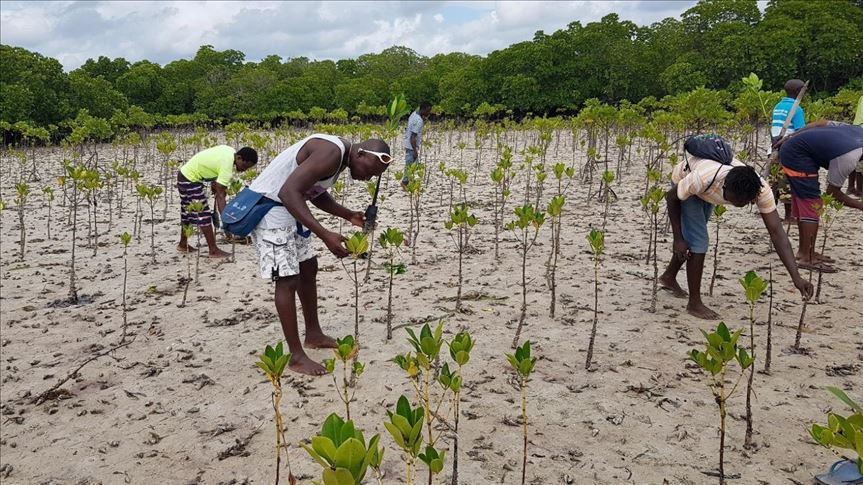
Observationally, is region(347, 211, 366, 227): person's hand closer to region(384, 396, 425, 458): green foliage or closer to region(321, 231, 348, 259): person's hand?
region(321, 231, 348, 259): person's hand

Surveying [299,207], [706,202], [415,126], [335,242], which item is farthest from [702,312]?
[415,126]

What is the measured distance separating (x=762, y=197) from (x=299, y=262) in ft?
9.50

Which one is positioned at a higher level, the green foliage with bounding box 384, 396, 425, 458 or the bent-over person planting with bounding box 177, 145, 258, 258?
the bent-over person planting with bounding box 177, 145, 258, 258

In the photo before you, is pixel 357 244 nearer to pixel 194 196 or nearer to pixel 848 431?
pixel 848 431

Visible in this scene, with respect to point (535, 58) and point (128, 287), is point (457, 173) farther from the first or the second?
point (535, 58)

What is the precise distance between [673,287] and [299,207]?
123 inches

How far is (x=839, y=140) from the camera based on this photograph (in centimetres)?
470

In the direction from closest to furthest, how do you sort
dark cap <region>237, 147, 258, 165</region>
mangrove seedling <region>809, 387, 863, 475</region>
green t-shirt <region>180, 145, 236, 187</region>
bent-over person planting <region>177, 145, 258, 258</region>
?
mangrove seedling <region>809, 387, 863, 475</region>
dark cap <region>237, 147, 258, 165</region>
bent-over person planting <region>177, 145, 258, 258</region>
green t-shirt <region>180, 145, 236, 187</region>

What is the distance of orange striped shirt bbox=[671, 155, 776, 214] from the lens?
3.67 meters

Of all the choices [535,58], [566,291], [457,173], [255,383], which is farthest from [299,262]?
[535,58]

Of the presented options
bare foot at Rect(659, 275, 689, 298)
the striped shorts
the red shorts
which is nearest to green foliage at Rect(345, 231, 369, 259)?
bare foot at Rect(659, 275, 689, 298)

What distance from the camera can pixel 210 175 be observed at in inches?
242

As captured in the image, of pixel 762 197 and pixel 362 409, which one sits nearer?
pixel 362 409

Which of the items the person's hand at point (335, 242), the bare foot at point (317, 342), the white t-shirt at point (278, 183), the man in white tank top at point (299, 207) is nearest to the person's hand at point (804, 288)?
the man in white tank top at point (299, 207)
